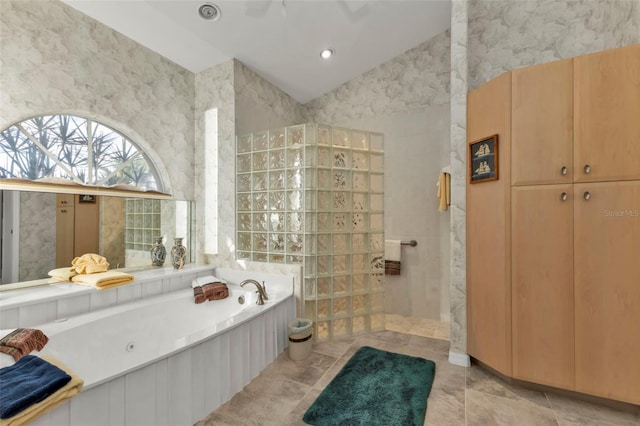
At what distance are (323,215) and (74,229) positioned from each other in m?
1.99

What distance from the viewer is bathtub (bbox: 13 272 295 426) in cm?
116

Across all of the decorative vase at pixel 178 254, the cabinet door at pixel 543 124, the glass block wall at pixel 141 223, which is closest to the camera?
the cabinet door at pixel 543 124

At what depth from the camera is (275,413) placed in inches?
60.7

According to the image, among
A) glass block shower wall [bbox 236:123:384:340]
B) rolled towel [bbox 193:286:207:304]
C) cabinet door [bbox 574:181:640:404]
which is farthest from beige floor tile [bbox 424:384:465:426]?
rolled towel [bbox 193:286:207:304]

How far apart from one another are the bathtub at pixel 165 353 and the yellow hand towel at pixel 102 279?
0.18 meters

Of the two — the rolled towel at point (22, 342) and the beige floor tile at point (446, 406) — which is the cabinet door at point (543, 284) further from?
the rolled towel at point (22, 342)

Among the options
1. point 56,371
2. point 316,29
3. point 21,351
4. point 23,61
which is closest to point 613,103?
point 316,29

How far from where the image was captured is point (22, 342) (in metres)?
1.30

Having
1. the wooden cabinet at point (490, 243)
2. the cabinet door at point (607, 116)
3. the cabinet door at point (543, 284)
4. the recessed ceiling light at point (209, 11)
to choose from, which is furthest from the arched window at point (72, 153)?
the cabinet door at point (607, 116)

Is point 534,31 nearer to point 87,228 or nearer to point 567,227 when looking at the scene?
point 567,227

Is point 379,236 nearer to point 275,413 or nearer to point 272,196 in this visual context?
point 272,196

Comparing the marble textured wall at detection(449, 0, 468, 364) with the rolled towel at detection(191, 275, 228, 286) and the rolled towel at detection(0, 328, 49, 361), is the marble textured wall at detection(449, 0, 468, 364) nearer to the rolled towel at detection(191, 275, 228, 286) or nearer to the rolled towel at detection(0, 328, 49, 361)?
the rolled towel at detection(191, 275, 228, 286)

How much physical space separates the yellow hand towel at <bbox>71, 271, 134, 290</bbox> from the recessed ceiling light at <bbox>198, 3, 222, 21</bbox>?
7.16 feet

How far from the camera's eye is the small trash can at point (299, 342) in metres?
2.13
